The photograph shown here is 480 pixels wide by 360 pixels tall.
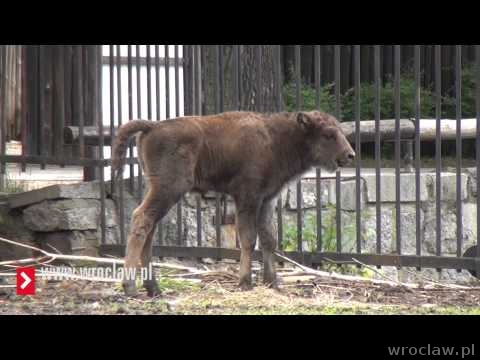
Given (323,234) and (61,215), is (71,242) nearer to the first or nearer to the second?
(61,215)

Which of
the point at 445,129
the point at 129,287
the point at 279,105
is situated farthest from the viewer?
the point at 445,129

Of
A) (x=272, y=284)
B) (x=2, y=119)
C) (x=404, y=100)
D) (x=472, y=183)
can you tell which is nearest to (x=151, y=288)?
(x=272, y=284)

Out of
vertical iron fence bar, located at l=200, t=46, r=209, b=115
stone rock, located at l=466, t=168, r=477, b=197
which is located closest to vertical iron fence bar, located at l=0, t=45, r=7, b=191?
vertical iron fence bar, located at l=200, t=46, r=209, b=115

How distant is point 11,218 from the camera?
9.91m

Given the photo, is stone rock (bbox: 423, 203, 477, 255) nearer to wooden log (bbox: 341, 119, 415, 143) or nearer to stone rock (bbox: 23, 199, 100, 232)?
wooden log (bbox: 341, 119, 415, 143)

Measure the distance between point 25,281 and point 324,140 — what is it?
8.94ft

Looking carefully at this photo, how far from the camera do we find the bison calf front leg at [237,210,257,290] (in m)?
8.01

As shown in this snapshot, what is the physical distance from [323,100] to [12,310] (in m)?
7.67

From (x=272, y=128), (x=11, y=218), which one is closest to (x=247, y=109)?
(x=272, y=128)

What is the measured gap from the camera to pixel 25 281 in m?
8.16

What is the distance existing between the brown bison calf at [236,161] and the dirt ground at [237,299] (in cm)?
26

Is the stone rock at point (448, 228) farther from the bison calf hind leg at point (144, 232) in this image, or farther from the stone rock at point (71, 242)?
the bison calf hind leg at point (144, 232)

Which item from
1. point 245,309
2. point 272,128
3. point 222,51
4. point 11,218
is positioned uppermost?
point 222,51

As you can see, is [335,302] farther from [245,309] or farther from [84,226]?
[84,226]
